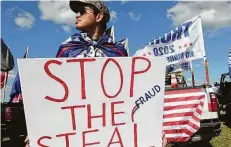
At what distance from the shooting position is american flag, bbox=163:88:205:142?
838 cm

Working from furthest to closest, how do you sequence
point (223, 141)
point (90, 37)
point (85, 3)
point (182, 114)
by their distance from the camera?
point (223, 141), point (182, 114), point (90, 37), point (85, 3)

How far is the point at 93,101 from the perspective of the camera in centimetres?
265

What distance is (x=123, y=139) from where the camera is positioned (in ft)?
9.06

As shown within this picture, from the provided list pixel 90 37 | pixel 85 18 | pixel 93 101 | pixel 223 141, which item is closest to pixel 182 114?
pixel 223 141

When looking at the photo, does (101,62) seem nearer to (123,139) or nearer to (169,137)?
(123,139)

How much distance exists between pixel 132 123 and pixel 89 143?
311 millimetres

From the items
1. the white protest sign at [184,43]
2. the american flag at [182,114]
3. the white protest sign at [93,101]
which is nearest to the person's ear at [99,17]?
the white protest sign at [93,101]

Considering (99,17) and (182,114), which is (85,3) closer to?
(99,17)

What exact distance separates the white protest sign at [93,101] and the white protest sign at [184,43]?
952 cm

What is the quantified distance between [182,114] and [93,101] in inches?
235

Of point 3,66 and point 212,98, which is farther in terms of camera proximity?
point 212,98

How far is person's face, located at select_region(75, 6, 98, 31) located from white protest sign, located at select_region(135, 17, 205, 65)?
30.7 ft

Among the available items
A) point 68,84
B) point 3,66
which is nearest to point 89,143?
point 68,84

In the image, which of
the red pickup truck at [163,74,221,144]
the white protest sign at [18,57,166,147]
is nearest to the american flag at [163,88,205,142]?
the red pickup truck at [163,74,221,144]
